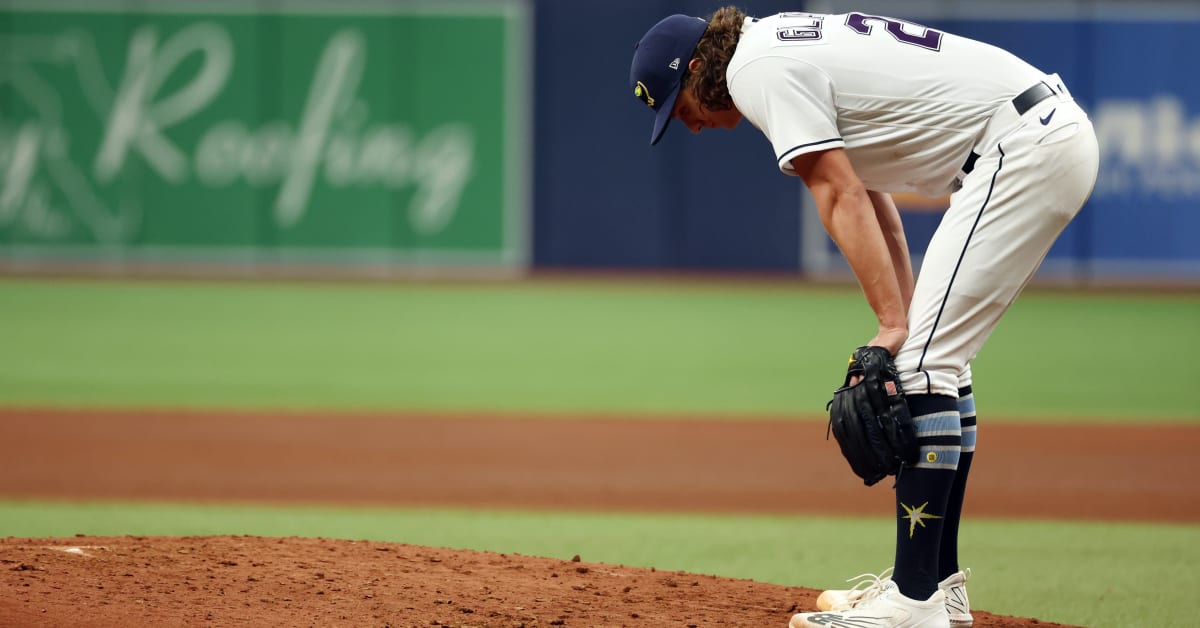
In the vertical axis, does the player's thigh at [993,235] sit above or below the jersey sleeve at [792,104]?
below

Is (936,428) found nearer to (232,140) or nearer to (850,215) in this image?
(850,215)

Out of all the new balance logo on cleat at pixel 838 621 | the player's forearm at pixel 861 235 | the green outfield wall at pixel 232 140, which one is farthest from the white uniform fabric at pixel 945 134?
the green outfield wall at pixel 232 140

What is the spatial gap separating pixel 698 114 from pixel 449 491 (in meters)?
3.19

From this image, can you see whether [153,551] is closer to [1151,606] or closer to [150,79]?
[1151,606]

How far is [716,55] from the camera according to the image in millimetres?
3443

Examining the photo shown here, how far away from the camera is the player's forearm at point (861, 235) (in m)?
3.28

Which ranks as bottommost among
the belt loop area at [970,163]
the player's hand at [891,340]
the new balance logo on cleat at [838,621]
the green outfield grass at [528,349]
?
the green outfield grass at [528,349]

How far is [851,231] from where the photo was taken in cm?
328

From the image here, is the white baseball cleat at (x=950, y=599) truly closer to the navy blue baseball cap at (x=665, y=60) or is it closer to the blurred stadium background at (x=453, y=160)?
the navy blue baseball cap at (x=665, y=60)

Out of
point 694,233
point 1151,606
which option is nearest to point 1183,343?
point 694,233

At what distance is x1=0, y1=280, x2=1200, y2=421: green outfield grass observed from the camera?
30.7 ft

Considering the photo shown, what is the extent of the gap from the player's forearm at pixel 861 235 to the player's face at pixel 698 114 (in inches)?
14.4

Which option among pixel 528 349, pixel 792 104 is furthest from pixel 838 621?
pixel 528 349

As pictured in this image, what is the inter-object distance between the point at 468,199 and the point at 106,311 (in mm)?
5936
